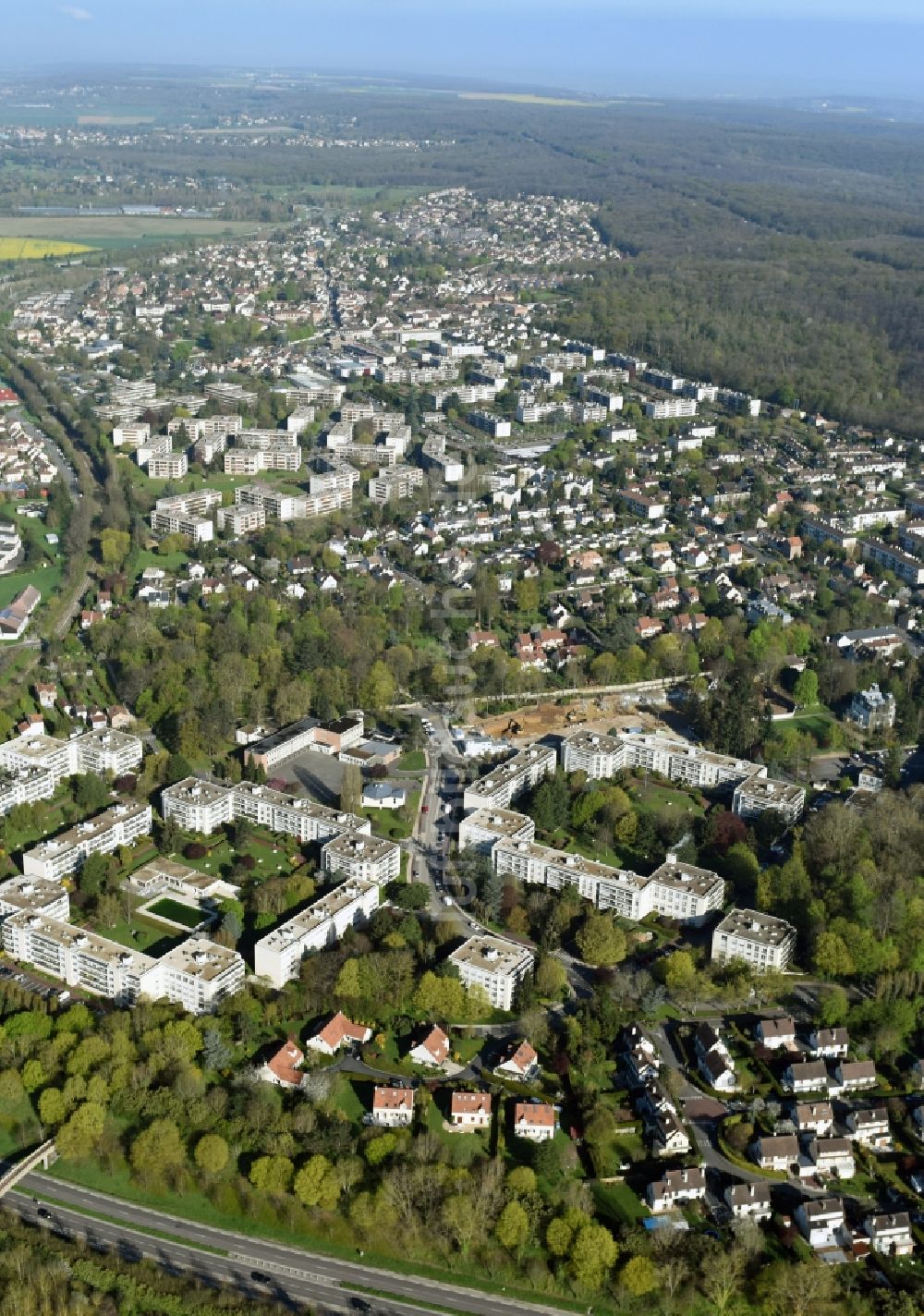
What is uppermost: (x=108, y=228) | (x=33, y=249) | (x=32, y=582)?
(x=108, y=228)

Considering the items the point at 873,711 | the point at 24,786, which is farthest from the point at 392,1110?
the point at 873,711

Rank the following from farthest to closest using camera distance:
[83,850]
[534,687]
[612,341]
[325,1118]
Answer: [612,341]
[534,687]
[83,850]
[325,1118]

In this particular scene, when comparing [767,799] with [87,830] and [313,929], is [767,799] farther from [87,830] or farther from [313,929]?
[87,830]

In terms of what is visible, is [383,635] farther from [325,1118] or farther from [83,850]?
[325,1118]

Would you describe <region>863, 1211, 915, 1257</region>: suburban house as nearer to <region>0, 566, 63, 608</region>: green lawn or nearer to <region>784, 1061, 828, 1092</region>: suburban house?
<region>784, 1061, 828, 1092</region>: suburban house

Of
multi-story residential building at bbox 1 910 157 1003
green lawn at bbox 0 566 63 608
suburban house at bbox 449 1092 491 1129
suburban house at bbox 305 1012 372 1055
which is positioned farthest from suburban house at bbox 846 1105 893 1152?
green lawn at bbox 0 566 63 608

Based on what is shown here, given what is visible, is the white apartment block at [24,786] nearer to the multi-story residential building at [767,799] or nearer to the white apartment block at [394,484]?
the multi-story residential building at [767,799]

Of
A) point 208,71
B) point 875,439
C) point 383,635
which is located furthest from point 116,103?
point 383,635

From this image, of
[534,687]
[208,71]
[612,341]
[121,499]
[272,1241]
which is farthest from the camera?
[208,71]
